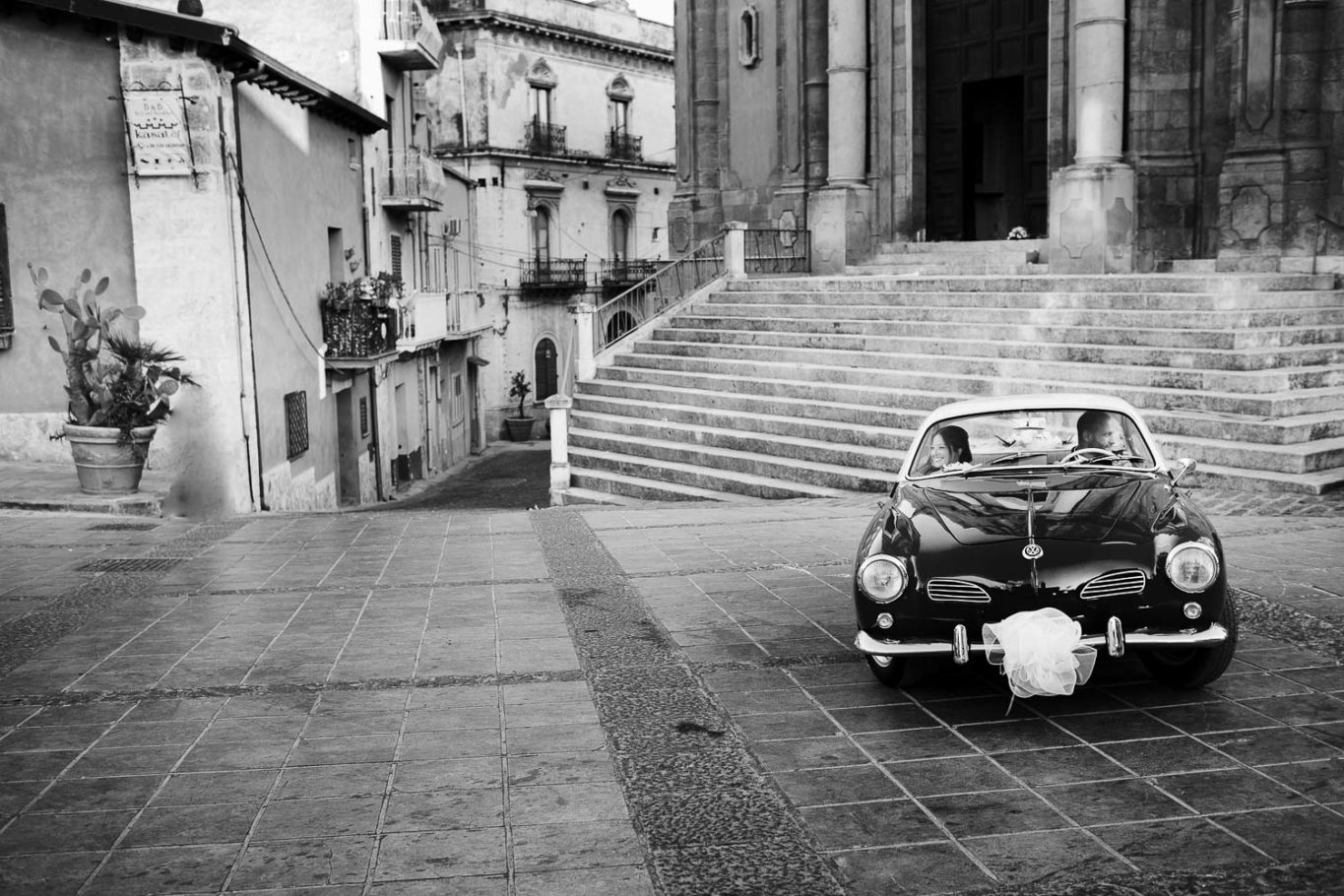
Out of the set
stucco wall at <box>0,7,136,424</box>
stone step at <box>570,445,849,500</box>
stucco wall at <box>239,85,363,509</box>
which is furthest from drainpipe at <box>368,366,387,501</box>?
stucco wall at <box>0,7,136,424</box>

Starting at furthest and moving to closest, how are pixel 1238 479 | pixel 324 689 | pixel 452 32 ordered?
pixel 452 32 < pixel 1238 479 < pixel 324 689

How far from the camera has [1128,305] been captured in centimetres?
1606

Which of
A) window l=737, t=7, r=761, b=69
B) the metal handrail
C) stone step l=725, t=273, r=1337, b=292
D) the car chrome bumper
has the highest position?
window l=737, t=7, r=761, b=69

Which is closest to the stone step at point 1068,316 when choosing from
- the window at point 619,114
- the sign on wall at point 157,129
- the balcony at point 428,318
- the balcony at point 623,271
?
the sign on wall at point 157,129

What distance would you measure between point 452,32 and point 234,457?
1169 inches

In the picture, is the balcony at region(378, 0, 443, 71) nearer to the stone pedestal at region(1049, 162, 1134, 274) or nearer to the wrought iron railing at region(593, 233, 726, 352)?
the wrought iron railing at region(593, 233, 726, 352)

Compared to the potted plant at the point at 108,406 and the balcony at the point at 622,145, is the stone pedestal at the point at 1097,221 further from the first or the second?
the balcony at the point at 622,145

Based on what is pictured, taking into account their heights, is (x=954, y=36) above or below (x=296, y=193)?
above

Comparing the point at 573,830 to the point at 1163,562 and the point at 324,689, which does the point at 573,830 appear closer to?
the point at 324,689

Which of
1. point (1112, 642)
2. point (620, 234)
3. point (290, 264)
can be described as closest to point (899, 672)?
point (1112, 642)

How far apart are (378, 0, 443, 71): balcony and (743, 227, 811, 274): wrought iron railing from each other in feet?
28.6

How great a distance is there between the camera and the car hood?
6305 millimetres

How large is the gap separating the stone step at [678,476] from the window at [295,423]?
4.21 metres

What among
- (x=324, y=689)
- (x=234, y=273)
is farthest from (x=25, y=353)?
(x=324, y=689)
